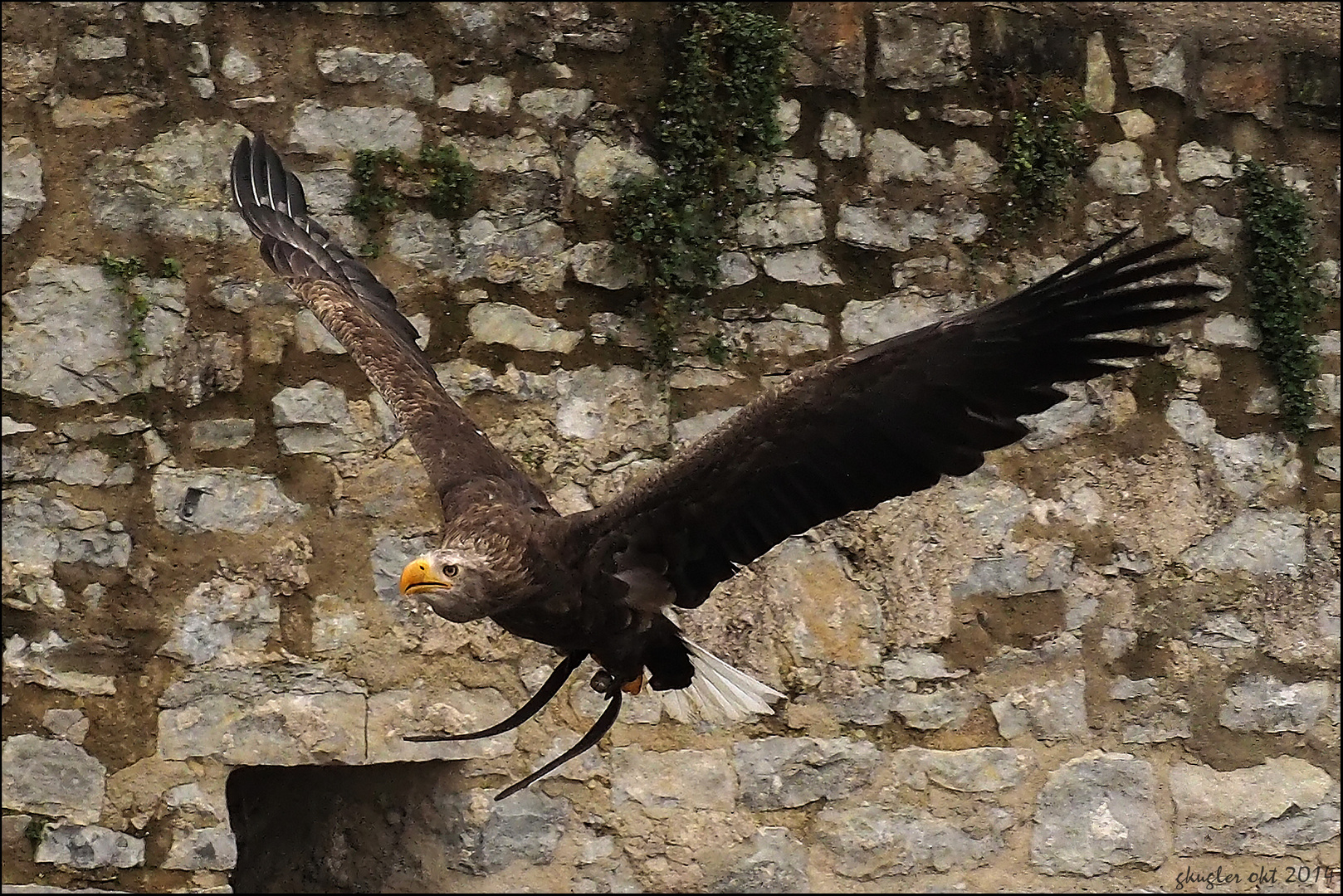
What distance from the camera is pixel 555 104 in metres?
3.44

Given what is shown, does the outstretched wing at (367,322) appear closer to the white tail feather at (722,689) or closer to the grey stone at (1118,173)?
the white tail feather at (722,689)

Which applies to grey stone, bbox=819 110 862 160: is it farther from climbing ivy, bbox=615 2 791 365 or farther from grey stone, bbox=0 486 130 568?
grey stone, bbox=0 486 130 568

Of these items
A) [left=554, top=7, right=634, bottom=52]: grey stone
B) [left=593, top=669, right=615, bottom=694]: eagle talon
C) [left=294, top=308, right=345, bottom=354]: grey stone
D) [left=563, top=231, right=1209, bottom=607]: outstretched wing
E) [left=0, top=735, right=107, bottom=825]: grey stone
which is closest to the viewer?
[left=563, top=231, right=1209, bottom=607]: outstretched wing

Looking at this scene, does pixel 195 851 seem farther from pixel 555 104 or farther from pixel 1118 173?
pixel 1118 173

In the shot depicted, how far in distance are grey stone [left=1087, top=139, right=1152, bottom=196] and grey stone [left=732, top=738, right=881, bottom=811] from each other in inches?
62.7

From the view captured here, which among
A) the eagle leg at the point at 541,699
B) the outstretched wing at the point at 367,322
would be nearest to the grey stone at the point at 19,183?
the outstretched wing at the point at 367,322

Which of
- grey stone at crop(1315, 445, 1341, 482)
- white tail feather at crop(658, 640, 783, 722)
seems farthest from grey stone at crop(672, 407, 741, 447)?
grey stone at crop(1315, 445, 1341, 482)

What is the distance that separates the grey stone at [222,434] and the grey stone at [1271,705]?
8.43 ft

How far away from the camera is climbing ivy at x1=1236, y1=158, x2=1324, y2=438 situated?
3.60 meters

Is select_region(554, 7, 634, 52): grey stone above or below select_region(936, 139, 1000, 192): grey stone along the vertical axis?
above

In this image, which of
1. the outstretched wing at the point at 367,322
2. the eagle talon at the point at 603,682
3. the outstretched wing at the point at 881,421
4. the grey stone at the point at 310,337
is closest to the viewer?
the outstretched wing at the point at 881,421

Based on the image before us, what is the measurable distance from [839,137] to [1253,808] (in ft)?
6.68

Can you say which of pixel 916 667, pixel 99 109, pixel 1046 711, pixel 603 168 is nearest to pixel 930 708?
pixel 916 667

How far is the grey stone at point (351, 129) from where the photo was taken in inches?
132
